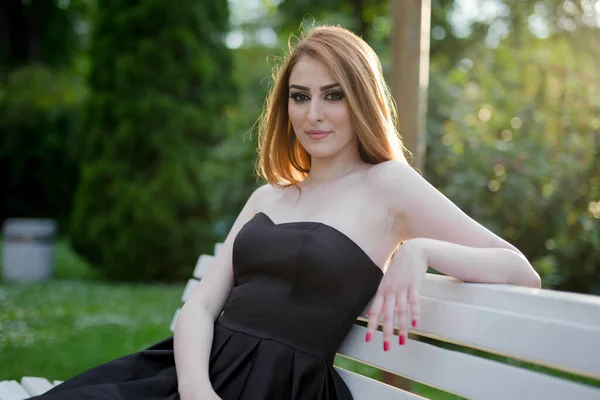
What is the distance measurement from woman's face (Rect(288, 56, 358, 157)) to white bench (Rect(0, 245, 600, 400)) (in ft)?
1.93

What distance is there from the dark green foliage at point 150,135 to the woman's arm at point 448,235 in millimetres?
7183

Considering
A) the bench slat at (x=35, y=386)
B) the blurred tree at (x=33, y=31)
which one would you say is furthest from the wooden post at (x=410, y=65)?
the blurred tree at (x=33, y=31)

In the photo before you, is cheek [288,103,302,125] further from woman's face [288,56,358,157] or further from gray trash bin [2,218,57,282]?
gray trash bin [2,218,57,282]

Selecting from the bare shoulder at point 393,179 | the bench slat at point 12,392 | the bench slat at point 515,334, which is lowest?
the bench slat at point 12,392

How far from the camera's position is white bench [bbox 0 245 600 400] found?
57.5 inches

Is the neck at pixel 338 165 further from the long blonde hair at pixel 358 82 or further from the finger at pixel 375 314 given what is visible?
the finger at pixel 375 314

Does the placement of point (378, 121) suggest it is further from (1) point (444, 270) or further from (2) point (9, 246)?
(2) point (9, 246)

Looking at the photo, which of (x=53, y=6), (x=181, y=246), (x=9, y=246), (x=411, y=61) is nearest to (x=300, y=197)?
(x=411, y=61)

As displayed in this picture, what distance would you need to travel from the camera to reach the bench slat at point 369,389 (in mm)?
1937

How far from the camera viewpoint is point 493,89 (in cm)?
689

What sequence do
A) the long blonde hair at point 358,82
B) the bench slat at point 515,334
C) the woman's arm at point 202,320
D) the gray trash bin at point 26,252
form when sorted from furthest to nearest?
1. the gray trash bin at point 26,252
2. the long blonde hair at point 358,82
3. the woman's arm at point 202,320
4. the bench slat at point 515,334

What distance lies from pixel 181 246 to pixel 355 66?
727 cm

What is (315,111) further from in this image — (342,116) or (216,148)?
(216,148)

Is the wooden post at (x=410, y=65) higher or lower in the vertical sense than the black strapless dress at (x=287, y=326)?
higher
